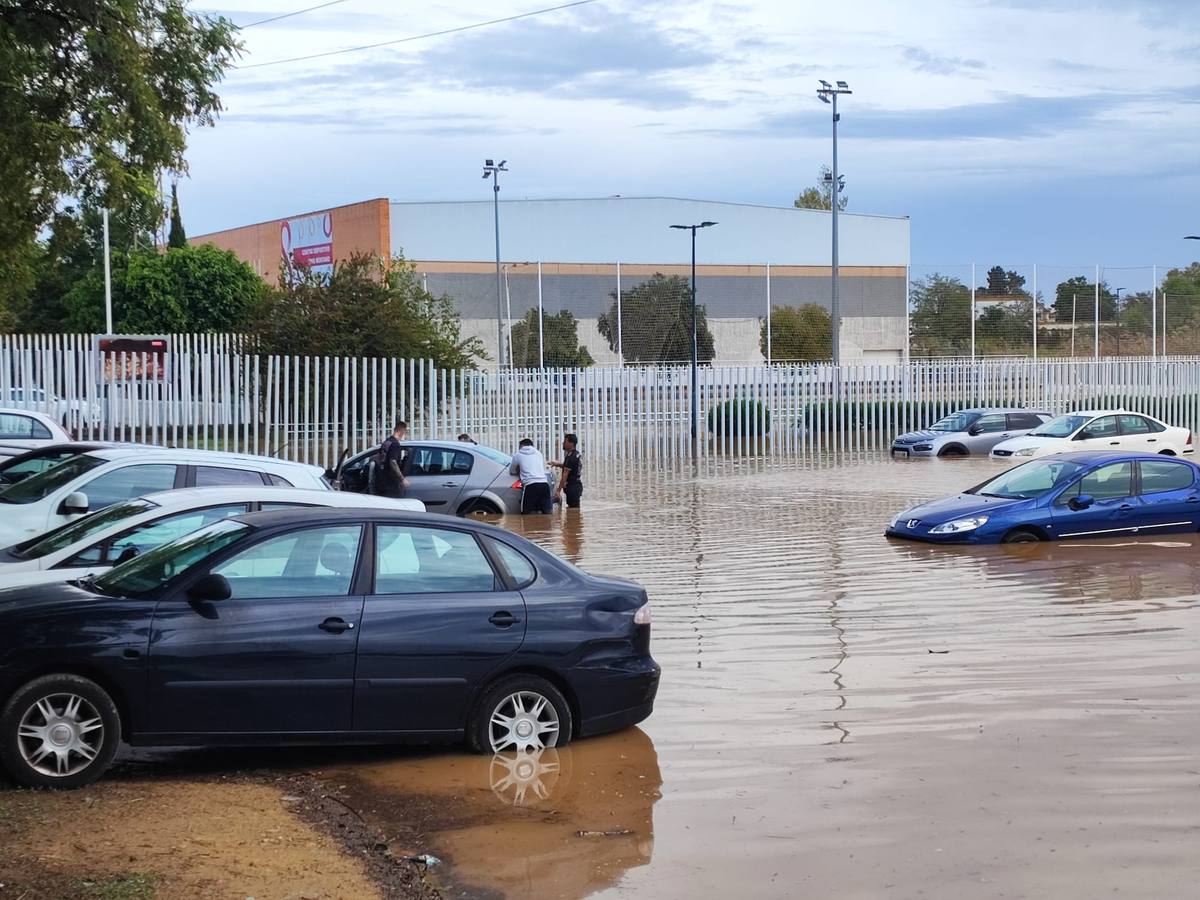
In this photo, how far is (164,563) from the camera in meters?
8.04

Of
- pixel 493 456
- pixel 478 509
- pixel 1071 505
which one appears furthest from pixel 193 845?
pixel 493 456

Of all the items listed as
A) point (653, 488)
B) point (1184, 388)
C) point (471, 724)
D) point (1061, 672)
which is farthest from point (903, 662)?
point (1184, 388)

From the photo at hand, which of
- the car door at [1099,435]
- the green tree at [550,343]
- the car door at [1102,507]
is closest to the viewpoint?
the car door at [1102,507]

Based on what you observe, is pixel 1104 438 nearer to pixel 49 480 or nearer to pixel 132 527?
→ pixel 49 480

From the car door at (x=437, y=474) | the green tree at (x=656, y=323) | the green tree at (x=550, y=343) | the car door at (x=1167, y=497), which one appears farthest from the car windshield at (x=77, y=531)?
the green tree at (x=656, y=323)

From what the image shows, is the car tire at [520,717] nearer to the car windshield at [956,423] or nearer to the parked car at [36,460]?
the parked car at [36,460]

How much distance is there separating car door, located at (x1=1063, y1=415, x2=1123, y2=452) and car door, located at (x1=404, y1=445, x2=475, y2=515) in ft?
56.4

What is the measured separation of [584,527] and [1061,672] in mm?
12330

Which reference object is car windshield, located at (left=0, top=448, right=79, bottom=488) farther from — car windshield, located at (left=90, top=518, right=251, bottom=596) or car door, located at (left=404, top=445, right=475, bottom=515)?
car door, located at (left=404, top=445, right=475, bottom=515)

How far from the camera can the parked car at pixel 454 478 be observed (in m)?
22.6

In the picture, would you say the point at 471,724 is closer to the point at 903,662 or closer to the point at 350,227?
the point at 903,662

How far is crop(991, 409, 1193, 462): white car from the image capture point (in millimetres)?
34406

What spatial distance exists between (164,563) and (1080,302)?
224 feet

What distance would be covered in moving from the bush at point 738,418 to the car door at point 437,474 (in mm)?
19354
